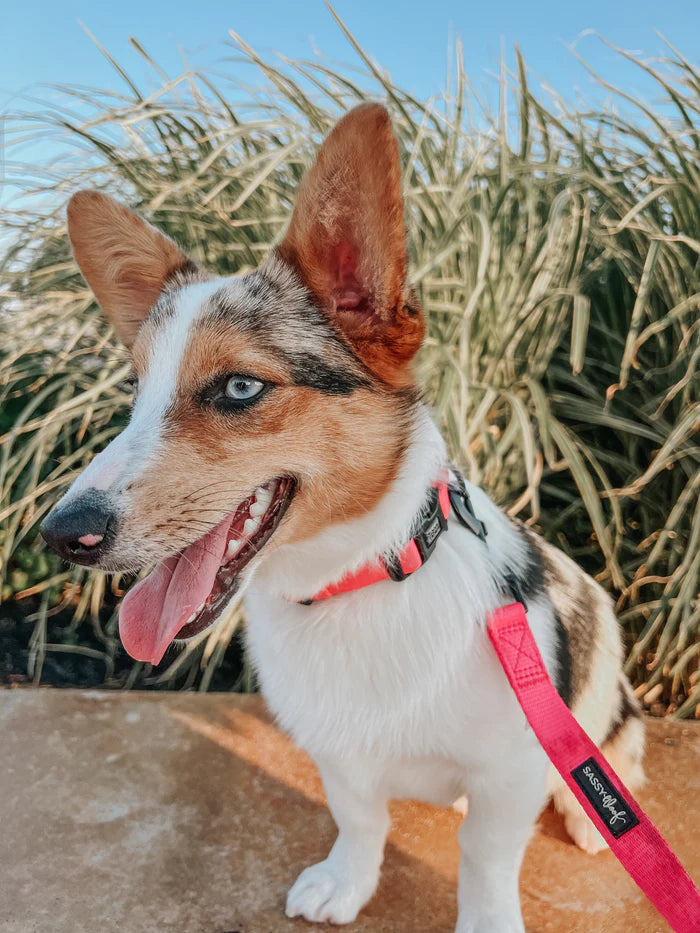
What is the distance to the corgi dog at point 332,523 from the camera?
1360 millimetres

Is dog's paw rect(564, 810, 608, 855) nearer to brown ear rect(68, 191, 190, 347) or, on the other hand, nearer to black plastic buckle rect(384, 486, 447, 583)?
black plastic buckle rect(384, 486, 447, 583)

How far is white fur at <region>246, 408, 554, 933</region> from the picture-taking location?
1.52 metres

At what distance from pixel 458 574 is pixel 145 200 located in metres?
2.59

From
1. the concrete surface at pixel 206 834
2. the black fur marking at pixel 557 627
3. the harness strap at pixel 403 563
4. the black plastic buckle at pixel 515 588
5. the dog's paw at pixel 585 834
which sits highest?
the harness strap at pixel 403 563

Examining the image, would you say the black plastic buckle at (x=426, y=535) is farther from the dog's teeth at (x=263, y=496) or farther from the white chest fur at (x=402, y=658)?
the dog's teeth at (x=263, y=496)

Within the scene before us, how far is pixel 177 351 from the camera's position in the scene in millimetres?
1491

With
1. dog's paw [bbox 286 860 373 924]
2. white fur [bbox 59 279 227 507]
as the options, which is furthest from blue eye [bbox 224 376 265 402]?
dog's paw [bbox 286 860 373 924]

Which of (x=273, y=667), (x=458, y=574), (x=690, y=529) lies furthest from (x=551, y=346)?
(x=273, y=667)

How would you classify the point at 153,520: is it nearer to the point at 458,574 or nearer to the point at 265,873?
the point at 458,574

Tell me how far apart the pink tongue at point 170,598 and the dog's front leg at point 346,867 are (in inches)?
22.5

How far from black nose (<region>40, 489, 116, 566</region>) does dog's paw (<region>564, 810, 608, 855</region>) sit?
59.5 inches

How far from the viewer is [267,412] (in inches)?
56.4

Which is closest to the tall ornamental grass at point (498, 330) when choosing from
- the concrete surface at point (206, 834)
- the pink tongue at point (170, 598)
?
the concrete surface at point (206, 834)

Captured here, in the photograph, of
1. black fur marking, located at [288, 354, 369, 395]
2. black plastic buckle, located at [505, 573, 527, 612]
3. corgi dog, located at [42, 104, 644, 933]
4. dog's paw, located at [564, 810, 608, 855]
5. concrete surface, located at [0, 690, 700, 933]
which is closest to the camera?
corgi dog, located at [42, 104, 644, 933]
